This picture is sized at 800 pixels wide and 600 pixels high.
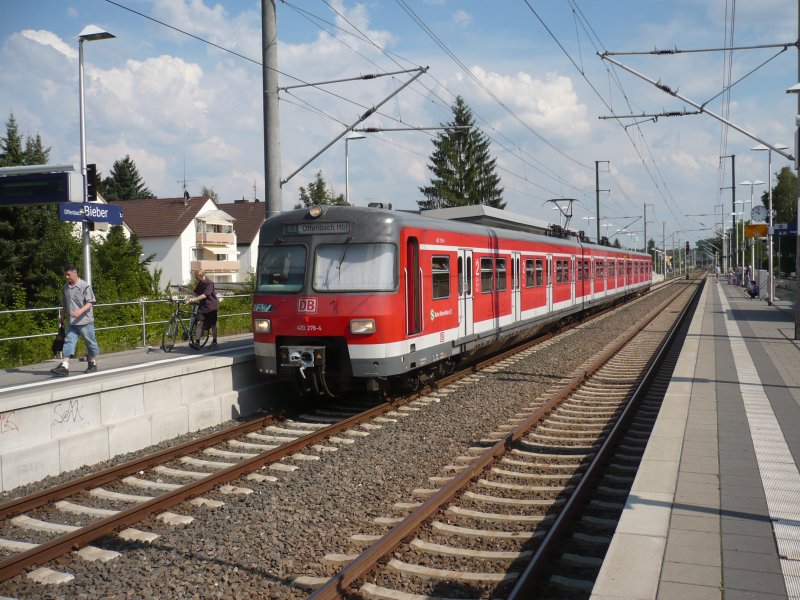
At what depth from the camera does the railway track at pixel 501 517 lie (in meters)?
4.98

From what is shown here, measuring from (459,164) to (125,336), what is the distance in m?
44.7

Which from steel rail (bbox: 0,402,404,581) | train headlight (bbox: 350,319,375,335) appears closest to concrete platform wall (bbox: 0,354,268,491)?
steel rail (bbox: 0,402,404,581)

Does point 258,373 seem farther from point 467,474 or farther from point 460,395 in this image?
point 467,474

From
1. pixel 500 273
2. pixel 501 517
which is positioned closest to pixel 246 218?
pixel 500 273

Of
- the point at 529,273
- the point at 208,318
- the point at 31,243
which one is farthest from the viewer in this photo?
the point at 31,243

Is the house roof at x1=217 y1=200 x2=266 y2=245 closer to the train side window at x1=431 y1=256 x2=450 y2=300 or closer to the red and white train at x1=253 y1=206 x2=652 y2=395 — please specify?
the train side window at x1=431 y1=256 x2=450 y2=300

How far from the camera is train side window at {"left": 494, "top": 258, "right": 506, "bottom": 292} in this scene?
50.1 ft

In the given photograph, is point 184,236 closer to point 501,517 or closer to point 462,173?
point 462,173

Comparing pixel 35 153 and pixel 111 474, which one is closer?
pixel 111 474

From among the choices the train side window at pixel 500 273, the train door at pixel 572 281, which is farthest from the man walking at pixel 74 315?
the train door at pixel 572 281

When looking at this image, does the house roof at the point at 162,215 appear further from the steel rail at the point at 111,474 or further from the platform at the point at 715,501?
the platform at the point at 715,501

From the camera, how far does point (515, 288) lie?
661 inches

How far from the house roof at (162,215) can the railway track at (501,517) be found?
185 feet

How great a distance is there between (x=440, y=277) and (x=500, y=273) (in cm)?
384
